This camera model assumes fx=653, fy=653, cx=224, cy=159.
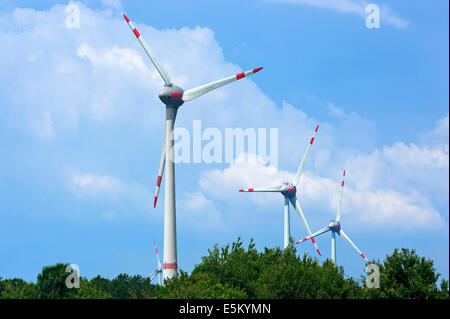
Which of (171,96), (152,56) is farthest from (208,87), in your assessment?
(152,56)

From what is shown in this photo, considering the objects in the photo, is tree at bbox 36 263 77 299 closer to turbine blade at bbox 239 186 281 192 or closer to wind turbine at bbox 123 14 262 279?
wind turbine at bbox 123 14 262 279

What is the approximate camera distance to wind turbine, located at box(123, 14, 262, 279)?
81438 mm

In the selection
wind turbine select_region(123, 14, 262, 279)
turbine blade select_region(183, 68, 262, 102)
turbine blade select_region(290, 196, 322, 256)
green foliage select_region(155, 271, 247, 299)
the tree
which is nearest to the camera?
green foliage select_region(155, 271, 247, 299)

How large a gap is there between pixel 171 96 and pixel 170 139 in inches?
224

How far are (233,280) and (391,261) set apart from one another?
19653 mm

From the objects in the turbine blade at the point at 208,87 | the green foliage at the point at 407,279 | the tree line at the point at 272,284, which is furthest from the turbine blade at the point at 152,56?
the green foliage at the point at 407,279

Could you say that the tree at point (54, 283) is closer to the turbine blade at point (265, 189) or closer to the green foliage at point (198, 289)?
the green foliage at point (198, 289)

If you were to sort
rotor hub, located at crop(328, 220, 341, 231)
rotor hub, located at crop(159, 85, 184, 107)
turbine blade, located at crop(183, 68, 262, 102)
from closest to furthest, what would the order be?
rotor hub, located at crop(159, 85, 184, 107) → turbine blade, located at crop(183, 68, 262, 102) → rotor hub, located at crop(328, 220, 341, 231)

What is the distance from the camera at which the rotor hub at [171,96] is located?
3337 inches

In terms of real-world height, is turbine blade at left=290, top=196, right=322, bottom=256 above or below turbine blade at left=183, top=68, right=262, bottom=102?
below

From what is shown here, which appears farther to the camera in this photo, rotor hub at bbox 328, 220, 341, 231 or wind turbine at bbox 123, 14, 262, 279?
rotor hub at bbox 328, 220, 341, 231

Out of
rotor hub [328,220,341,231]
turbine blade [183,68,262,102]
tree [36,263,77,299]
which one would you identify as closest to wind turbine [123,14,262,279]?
turbine blade [183,68,262,102]

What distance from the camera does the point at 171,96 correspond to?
84.8m
